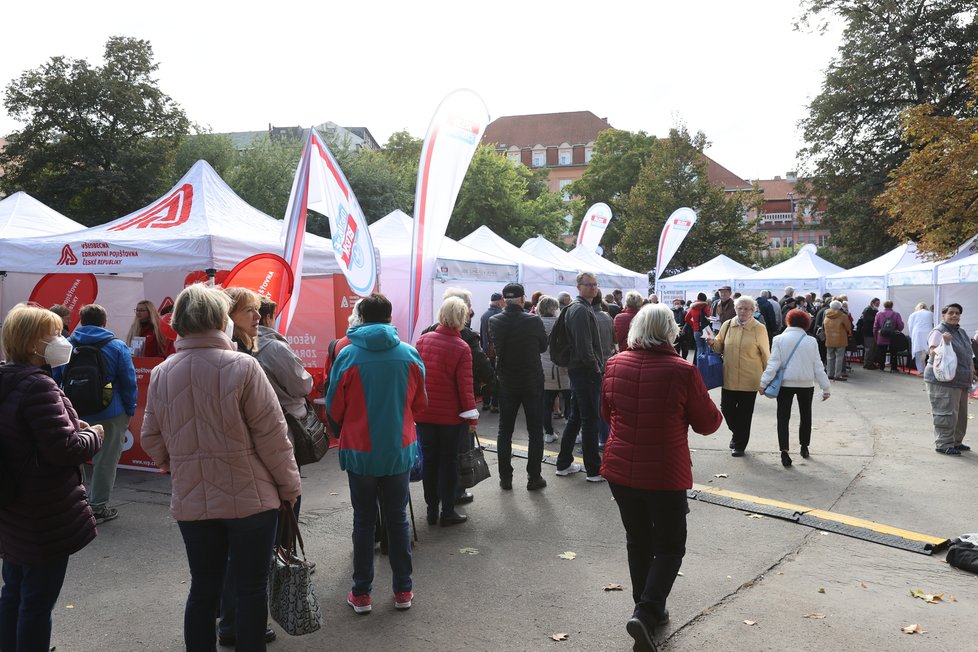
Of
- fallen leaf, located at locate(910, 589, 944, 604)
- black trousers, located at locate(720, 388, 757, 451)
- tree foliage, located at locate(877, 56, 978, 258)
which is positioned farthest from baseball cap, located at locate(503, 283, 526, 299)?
tree foliage, located at locate(877, 56, 978, 258)

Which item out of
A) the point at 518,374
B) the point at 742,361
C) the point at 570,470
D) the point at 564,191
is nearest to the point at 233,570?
the point at 518,374

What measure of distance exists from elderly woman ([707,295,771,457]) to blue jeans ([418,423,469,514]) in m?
3.49

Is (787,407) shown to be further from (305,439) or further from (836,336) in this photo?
(836,336)

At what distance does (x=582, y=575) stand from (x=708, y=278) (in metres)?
22.2

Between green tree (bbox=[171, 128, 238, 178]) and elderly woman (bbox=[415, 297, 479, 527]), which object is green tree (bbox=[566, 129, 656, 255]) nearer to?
green tree (bbox=[171, 128, 238, 178])

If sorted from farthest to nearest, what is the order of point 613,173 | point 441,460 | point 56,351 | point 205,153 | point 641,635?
point 613,173 → point 205,153 → point 441,460 → point 641,635 → point 56,351

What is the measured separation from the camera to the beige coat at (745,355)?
757 centimetres

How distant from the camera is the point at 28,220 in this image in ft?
37.9

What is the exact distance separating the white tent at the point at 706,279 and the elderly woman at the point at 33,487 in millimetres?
23615

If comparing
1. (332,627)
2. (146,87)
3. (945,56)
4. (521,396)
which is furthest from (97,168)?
(945,56)

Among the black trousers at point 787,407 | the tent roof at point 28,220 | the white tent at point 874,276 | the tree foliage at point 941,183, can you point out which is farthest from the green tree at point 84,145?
the black trousers at point 787,407

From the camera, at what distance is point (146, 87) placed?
32656 mm

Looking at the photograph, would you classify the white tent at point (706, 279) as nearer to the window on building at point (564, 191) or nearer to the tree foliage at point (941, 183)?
the tree foliage at point (941, 183)

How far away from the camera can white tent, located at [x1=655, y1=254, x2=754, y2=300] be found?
81.9 ft
